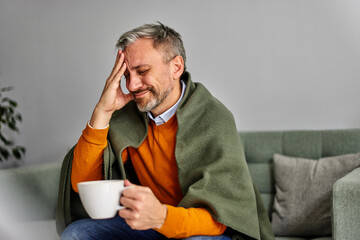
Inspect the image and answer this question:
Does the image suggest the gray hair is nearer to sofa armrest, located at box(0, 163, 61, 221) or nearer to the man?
the man

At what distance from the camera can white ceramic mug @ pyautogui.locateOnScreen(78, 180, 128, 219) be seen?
89 centimetres

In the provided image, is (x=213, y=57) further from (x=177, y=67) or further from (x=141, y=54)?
(x=141, y=54)

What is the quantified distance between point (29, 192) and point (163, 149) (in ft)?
2.58

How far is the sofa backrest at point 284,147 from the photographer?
1981 millimetres

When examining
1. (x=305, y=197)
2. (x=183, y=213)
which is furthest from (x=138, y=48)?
(x=305, y=197)

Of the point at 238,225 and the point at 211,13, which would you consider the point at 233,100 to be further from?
the point at 238,225

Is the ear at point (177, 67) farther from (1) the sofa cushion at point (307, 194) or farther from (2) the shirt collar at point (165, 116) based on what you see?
(1) the sofa cushion at point (307, 194)

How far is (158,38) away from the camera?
150 cm

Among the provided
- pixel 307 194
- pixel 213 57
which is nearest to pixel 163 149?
pixel 307 194

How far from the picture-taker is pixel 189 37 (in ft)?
8.66

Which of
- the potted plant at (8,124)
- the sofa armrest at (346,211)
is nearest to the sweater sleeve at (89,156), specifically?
the sofa armrest at (346,211)

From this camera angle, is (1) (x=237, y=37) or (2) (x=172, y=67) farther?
(1) (x=237, y=37)

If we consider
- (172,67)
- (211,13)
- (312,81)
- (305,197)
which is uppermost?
(211,13)

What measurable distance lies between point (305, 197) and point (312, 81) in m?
0.74
